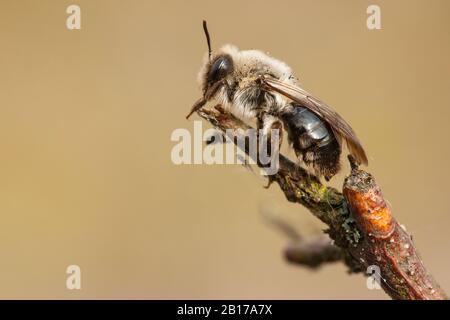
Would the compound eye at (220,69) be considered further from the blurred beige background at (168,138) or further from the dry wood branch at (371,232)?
the blurred beige background at (168,138)

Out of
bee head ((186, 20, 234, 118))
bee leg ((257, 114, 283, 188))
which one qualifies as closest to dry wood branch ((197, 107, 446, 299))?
bee leg ((257, 114, 283, 188))

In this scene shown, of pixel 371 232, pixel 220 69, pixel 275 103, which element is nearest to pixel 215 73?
pixel 220 69

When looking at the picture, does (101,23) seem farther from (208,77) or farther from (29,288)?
(208,77)

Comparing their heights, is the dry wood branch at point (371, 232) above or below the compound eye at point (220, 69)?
below

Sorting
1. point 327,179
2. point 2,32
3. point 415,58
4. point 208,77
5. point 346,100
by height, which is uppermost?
point 2,32

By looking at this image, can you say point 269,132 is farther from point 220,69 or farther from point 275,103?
point 220,69

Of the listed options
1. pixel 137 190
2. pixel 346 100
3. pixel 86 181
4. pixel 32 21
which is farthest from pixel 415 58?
pixel 32 21

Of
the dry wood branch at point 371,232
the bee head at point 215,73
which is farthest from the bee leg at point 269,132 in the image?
the dry wood branch at point 371,232

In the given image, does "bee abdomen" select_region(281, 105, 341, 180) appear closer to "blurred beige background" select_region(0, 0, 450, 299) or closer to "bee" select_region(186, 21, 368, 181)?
"bee" select_region(186, 21, 368, 181)
